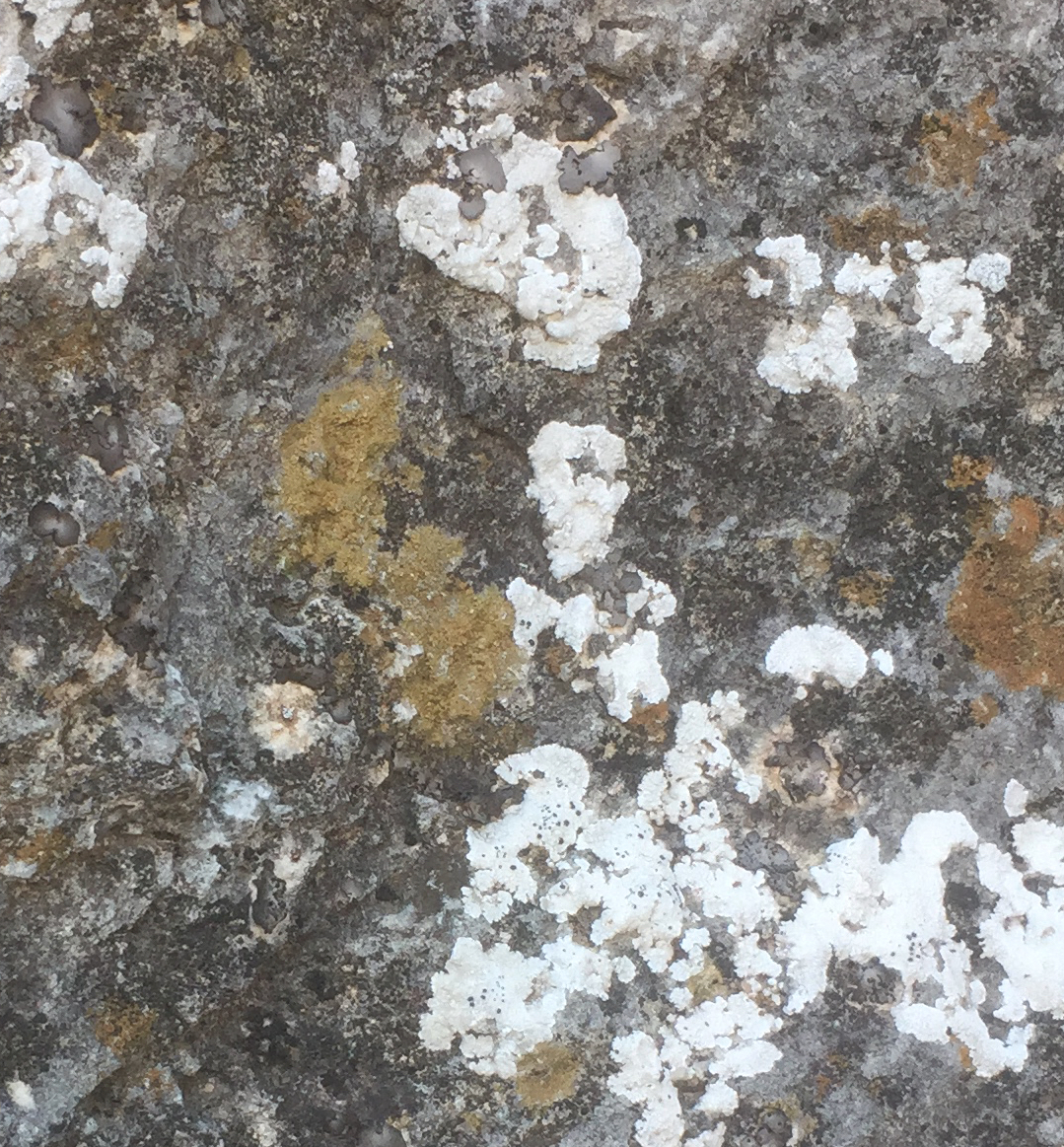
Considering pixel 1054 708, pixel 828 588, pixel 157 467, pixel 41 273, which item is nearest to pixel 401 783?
pixel 157 467

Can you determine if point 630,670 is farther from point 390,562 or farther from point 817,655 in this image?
point 390,562

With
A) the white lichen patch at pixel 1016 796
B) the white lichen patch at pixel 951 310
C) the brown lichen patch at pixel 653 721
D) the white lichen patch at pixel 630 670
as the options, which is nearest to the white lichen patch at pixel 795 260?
the white lichen patch at pixel 951 310

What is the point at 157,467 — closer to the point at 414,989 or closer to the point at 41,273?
the point at 41,273

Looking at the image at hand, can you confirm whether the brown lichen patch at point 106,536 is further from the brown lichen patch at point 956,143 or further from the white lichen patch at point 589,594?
the brown lichen patch at point 956,143

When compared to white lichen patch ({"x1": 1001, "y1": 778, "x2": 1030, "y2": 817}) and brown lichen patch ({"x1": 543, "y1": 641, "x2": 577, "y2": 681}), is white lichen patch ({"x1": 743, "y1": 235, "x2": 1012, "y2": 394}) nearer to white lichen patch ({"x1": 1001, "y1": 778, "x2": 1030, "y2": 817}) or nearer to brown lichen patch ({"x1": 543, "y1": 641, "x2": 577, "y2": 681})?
brown lichen patch ({"x1": 543, "y1": 641, "x2": 577, "y2": 681})

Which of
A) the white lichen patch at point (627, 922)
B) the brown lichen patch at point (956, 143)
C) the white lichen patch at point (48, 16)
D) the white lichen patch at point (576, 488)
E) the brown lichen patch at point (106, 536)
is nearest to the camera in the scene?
the white lichen patch at point (48, 16)

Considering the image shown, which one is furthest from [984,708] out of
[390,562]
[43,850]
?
[43,850]
